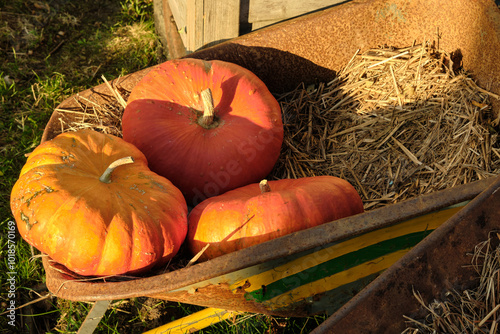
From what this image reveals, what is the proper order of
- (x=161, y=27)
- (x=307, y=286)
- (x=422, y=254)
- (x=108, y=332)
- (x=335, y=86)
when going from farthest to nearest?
(x=161, y=27), (x=335, y=86), (x=108, y=332), (x=307, y=286), (x=422, y=254)

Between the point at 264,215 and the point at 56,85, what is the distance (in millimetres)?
2418

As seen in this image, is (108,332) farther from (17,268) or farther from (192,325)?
(17,268)

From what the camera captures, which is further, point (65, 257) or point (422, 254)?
point (65, 257)

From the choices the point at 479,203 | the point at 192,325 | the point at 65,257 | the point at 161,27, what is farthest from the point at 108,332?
the point at 161,27

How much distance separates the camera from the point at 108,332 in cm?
239

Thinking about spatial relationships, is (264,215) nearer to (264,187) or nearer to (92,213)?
(264,187)

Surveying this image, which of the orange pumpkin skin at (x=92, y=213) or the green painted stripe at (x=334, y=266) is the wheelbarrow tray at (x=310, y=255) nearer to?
the green painted stripe at (x=334, y=266)

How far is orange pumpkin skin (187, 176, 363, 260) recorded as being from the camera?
1.76m

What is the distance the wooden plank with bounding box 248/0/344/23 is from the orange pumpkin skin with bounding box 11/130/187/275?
1.48 meters

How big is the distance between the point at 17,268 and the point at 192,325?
1121 mm

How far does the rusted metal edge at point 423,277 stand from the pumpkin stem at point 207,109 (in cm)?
117

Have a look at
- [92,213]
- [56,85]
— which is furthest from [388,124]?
[56,85]

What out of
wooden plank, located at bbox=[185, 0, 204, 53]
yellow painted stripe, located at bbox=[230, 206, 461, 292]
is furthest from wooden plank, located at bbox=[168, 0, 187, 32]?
yellow painted stripe, located at bbox=[230, 206, 461, 292]

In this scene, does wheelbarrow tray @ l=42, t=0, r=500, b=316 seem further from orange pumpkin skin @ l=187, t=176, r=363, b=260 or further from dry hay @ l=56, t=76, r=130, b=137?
orange pumpkin skin @ l=187, t=176, r=363, b=260
